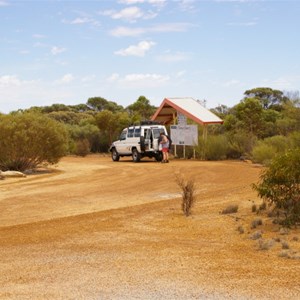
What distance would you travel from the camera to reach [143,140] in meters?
31.6

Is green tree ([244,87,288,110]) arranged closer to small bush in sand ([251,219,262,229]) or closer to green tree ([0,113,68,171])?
green tree ([0,113,68,171])

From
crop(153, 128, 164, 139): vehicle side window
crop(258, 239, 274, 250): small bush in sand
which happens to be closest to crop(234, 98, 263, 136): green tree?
crop(153, 128, 164, 139): vehicle side window

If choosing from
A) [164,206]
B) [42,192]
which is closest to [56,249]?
[164,206]

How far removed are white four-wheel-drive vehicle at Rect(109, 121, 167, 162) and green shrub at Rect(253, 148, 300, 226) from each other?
746 inches

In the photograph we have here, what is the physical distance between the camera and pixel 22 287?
7.84 m

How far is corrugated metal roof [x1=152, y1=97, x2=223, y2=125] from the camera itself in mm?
33844

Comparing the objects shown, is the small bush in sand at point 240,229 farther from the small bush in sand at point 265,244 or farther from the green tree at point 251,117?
the green tree at point 251,117

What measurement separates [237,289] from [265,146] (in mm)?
21950

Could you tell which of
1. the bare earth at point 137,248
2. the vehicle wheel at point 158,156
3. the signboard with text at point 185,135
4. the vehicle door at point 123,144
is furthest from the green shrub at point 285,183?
the signboard with text at point 185,135

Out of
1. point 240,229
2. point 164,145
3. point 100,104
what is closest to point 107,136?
point 164,145

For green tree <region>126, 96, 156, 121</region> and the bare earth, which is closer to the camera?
the bare earth

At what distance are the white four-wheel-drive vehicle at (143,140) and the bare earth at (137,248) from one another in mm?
12660

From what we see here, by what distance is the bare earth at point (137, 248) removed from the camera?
7.68 metres

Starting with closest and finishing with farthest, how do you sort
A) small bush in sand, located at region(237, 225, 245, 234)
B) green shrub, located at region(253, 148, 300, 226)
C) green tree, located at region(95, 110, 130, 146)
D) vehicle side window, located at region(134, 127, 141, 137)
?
1. small bush in sand, located at region(237, 225, 245, 234)
2. green shrub, located at region(253, 148, 300, 226)
3. vehicle side window, located at region(134, 127, 141, 137)
4. green tree, located at region(95, 110, 130, 146)
